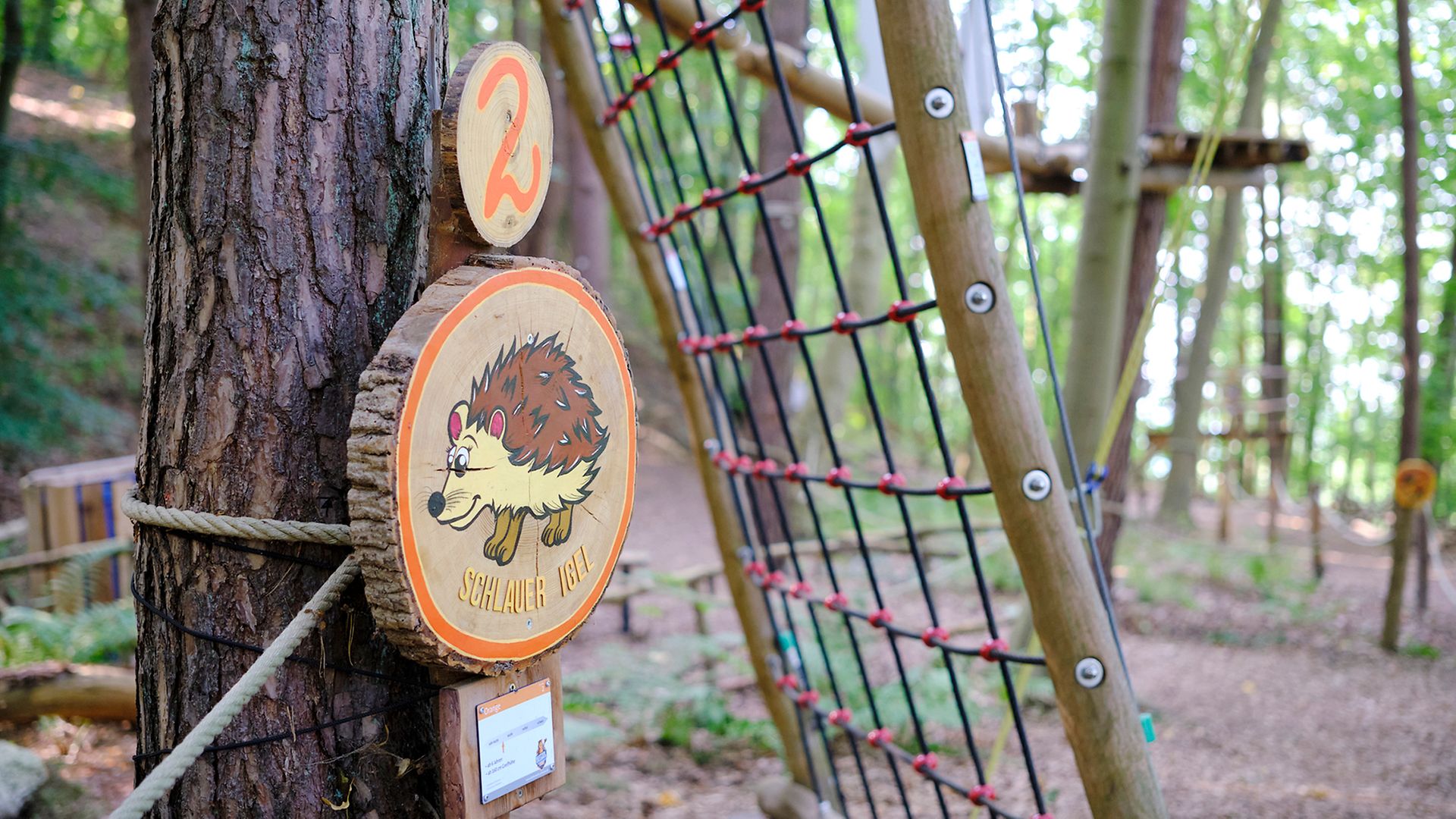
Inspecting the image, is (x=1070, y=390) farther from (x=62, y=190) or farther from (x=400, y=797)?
(x=62, y=190)

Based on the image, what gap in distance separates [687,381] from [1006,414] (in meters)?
1.23

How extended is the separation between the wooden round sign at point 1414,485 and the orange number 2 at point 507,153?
6.31 meters

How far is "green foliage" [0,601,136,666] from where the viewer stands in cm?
332

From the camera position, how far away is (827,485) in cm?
181

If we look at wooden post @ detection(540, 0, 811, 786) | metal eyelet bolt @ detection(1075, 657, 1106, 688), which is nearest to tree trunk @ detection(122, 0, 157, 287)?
wooden post @ detection(540, 0, 811, 786)

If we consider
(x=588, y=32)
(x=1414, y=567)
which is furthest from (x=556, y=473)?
(x=1414, y=567)

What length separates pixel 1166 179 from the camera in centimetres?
346

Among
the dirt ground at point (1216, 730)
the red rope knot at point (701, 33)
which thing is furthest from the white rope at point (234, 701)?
the dirt ground at point (1216, 730)

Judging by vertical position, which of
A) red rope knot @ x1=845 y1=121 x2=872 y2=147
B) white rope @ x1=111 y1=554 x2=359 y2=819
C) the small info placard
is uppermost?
red rope knot @ x1=845 y1=121 x2=872 y2=147

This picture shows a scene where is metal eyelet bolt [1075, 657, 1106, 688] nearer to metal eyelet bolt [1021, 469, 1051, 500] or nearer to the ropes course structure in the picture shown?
the ropes course structure

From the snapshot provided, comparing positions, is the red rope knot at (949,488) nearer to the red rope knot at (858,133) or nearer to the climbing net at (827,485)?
the climbing net at (827,485)

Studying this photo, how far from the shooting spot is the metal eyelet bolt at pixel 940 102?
55.2 inches

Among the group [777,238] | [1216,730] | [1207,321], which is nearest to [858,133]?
[1216,730]

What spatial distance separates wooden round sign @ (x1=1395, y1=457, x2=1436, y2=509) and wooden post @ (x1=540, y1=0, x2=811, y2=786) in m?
5.04
